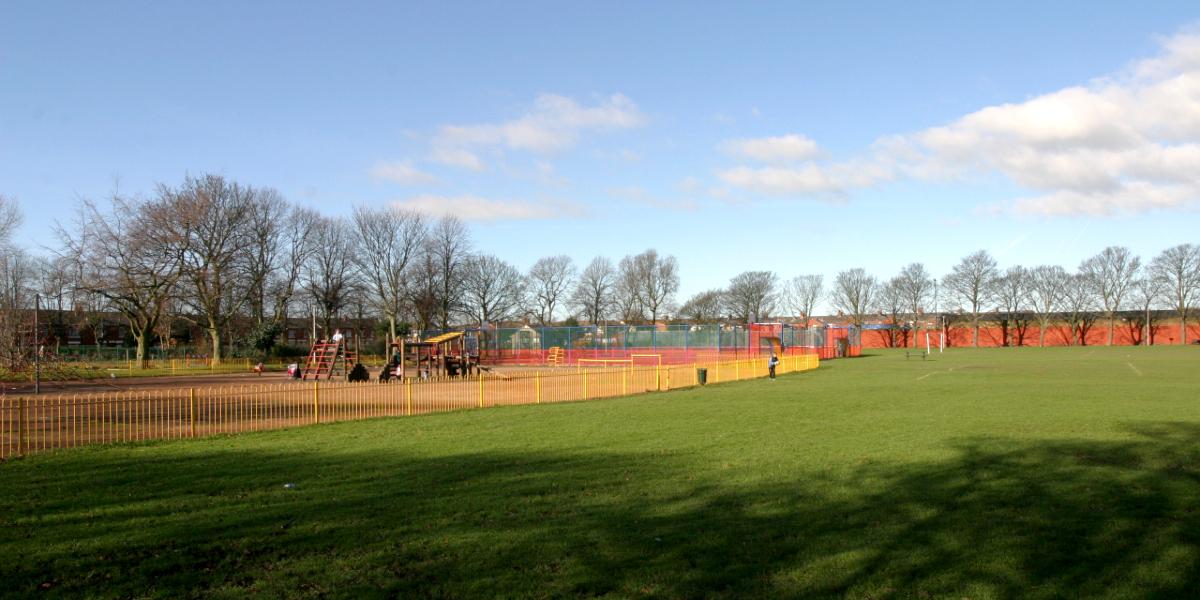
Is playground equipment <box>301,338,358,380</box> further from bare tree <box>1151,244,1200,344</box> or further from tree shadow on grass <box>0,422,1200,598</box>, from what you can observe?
bare tree <box>1151,244,1200,344</box>

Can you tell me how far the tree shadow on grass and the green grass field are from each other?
32mm

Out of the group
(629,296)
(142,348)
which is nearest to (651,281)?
(629,296)

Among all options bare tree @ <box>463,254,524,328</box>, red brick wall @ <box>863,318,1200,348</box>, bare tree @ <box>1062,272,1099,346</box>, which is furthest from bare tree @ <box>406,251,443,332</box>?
bare tree @ <box>1062,272,1099,346</box>

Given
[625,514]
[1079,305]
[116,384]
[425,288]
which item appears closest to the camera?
[625,514]

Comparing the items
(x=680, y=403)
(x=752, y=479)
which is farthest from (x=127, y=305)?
(x=752, y=479)

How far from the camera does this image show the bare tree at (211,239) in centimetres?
5072

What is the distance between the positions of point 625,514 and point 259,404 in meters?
17.3

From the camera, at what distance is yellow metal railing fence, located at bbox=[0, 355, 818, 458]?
1505cm

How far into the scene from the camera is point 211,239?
5328 centimetres

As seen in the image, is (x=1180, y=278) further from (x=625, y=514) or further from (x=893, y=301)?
(x=625, y=514)

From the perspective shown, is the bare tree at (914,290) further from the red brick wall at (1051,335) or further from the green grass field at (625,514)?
the green grass field at (625,514)

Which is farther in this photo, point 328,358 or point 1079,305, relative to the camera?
point 1079,305

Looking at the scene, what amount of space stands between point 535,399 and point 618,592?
1875 cm

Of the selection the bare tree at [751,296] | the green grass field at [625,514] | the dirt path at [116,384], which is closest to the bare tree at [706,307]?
the bare tree at [751,296]
